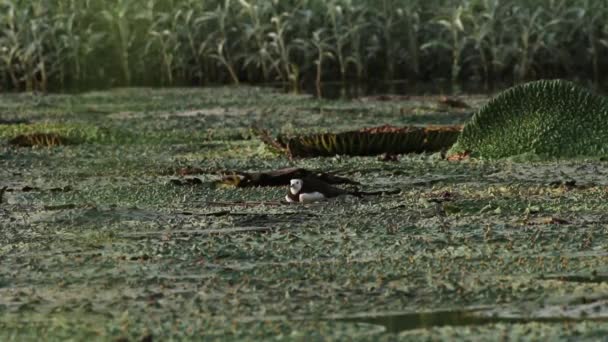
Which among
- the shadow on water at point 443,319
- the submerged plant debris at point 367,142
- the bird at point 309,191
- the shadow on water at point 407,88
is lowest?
the shadow on water at point 407,88

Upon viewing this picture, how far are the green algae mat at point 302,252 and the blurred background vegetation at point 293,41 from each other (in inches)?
253

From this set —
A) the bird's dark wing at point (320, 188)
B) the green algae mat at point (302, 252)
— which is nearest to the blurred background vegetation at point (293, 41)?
the green algae mat at point (302, 252)

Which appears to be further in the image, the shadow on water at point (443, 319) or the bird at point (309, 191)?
the bird at point (309, 191)

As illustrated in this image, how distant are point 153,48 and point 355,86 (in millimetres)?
2200

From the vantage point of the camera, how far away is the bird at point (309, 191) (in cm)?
486

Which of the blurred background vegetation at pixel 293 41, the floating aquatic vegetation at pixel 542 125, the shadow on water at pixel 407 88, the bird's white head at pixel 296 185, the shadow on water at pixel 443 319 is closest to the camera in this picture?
the shadow on water at pixel 443 319

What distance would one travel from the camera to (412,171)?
19.2 feet

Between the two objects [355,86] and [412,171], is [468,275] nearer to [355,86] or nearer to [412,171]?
[412,171]

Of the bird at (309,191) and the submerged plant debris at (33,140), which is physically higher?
the bird at (309,191)

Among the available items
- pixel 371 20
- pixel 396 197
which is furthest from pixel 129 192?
pixel 371 20

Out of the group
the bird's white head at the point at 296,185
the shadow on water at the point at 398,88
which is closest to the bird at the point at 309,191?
the bird's white head at the point at 296,185

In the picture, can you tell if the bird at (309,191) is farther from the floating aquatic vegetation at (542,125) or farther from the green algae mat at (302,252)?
the floating aquatic vegetation at (542,125)

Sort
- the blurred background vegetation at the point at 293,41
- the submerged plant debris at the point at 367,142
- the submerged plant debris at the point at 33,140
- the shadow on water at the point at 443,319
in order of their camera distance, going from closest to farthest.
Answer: the shadow on water at the point at 443,319 → the submerged plant debris at the point at 367,142 → the submerged plant debris at the point at 33,140 → the blurred background vegetation at the point at 293,41

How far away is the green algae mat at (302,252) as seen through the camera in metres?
3.02
